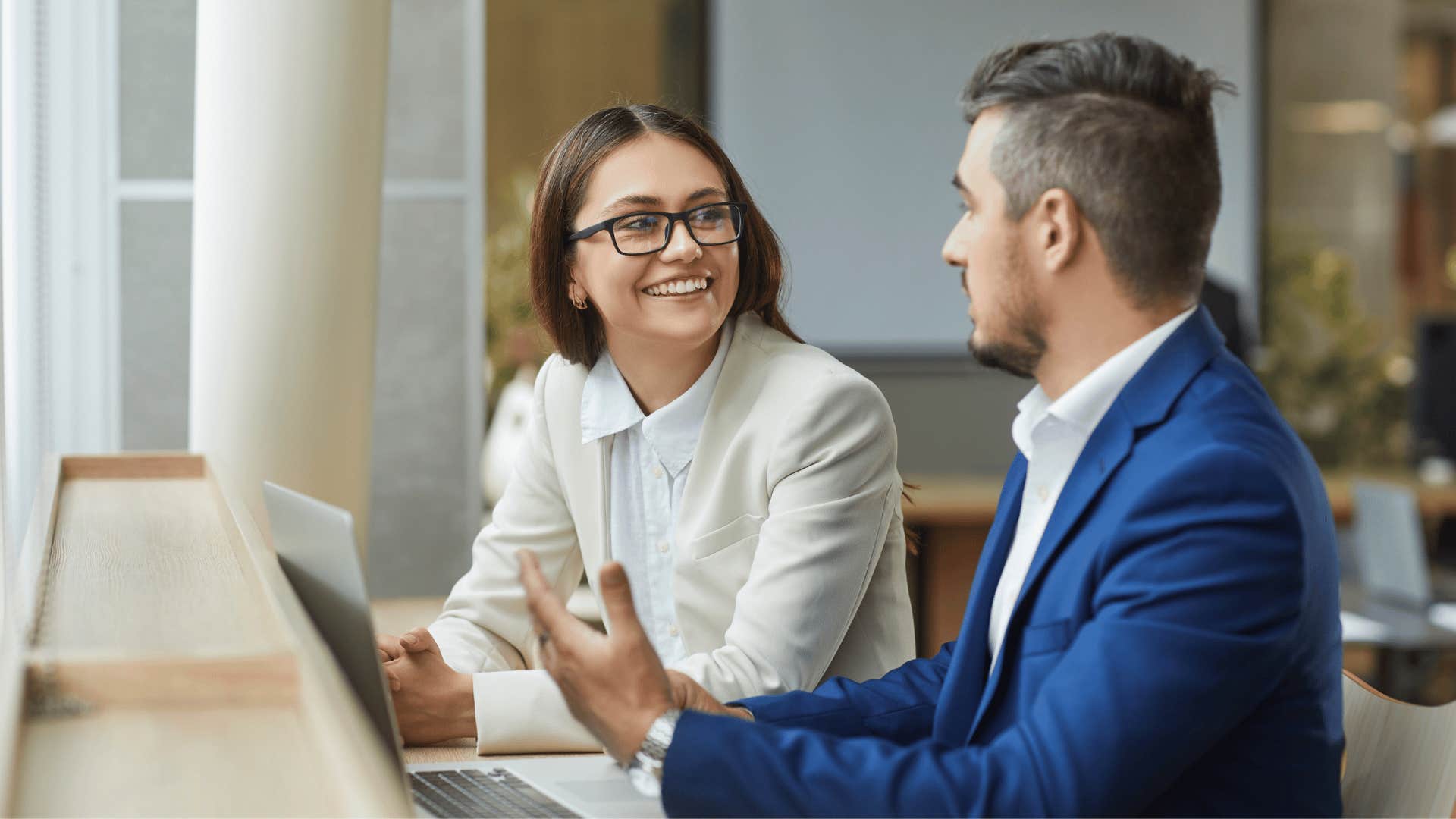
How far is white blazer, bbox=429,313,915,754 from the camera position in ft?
5.35

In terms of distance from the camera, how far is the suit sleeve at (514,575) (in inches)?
69.1

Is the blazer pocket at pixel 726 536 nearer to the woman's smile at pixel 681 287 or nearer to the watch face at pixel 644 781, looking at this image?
the woman's smile at pixel 681 287

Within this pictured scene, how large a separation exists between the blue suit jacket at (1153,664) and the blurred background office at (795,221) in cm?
134

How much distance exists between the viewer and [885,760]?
43.2 inches

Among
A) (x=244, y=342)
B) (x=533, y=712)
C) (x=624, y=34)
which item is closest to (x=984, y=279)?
(x=533, y=712)

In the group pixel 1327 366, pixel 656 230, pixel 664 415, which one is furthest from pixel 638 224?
pixel 1327 366

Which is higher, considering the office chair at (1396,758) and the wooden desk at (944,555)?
the office chair at (1396,758)

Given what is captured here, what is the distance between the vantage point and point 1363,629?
3535 millimetres

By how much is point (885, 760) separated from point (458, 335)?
101 inches

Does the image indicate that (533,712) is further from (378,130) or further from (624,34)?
(624,34)

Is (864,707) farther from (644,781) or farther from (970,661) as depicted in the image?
(644,781)

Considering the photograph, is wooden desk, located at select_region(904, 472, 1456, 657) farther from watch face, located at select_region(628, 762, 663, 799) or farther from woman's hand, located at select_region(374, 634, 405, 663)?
watch face, located at select_region(628, 762, 663, 799)

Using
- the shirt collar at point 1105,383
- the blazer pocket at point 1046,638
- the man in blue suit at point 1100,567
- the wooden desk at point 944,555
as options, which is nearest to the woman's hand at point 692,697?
the man in blue suit at point 1100,567

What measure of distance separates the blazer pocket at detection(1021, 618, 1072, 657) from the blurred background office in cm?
136
